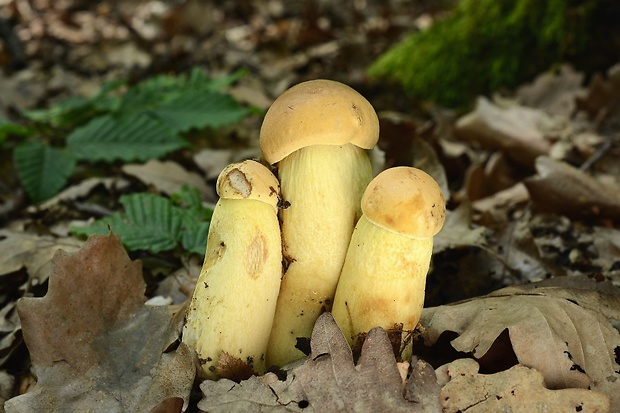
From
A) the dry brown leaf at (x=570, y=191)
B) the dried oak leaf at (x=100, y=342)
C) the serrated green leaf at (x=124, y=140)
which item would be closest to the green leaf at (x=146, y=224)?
the dried oak leaf at (x=100, y=342)

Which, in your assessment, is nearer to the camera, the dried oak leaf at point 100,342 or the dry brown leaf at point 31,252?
the dried oak leaf at point 100,342

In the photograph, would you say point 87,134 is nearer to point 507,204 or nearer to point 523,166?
point 507,204

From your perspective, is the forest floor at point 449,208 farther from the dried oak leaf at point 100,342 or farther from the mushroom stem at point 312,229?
the mushroom stem at point 312,229

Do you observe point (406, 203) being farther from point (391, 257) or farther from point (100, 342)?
point (100, 342)

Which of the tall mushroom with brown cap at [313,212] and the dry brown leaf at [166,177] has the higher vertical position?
the tall mushroom with brown cap at [313,212]

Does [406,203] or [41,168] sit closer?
[406,203]

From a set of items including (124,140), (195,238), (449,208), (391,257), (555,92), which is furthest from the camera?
(555,92)

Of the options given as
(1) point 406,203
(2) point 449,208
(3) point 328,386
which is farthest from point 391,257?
(2) point 449,208

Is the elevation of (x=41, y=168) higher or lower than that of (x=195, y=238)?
lower
